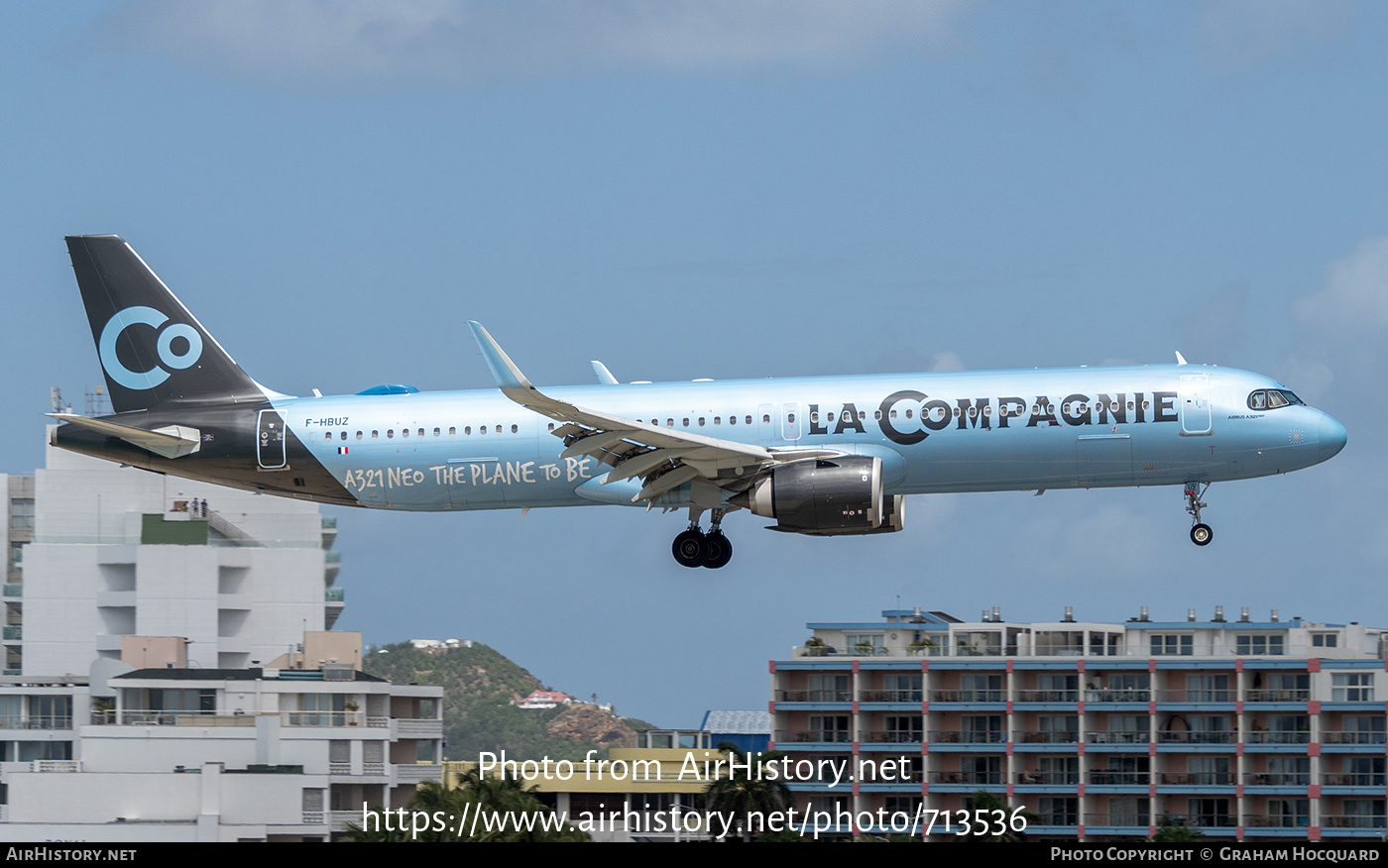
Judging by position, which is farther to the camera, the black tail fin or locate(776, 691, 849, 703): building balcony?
locate(776, 691, 849, 703): building balcony

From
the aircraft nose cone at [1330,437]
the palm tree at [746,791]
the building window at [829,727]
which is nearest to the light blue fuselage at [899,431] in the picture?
the aircraft nose cone at [1330,437]

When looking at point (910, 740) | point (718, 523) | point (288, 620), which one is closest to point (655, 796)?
point (910, 740)

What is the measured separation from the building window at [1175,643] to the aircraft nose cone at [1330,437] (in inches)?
1904

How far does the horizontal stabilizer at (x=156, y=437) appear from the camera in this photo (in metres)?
45.2

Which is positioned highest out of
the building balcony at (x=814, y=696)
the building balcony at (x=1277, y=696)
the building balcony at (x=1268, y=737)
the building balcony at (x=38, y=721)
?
the building balcony at (x=1277, y=696)

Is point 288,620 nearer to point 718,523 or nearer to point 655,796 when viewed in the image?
point 655,796

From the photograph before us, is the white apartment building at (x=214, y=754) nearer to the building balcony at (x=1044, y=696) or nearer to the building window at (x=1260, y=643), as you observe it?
the building balcony at (x=1044, y=696)

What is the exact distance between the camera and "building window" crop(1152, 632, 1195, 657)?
90062mm

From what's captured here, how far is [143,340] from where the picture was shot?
48.2m

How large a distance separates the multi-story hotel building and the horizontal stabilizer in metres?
40.8

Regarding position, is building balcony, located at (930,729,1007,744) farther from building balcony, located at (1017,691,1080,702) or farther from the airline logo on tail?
the airline logo on tail

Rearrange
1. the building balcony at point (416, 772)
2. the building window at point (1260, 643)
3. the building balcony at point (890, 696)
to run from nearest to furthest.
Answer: the building balcony at point (416, 772)
the building balcony at point (890, 696)
the building window at point (1260, 643)

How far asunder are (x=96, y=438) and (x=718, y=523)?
16491 millimetres

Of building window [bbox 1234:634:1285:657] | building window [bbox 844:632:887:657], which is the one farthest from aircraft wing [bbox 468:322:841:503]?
building window [bbox 1234:634:1285:657]
